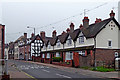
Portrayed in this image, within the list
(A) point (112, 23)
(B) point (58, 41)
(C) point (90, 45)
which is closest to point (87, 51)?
(C) point (90, 45)

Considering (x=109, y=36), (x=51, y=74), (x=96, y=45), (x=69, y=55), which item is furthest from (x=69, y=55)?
(x=51, y=74)

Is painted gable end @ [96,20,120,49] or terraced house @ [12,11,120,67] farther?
painted gable end @ [96,20,120,49]

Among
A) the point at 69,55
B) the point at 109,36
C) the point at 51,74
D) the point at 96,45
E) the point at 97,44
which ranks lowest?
the point at 51,74

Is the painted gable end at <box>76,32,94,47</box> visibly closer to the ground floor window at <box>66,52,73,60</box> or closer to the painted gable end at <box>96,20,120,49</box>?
the painted gable end at <box>96,20,120,49</box>

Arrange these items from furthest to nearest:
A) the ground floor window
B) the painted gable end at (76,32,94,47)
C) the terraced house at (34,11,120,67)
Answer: the ground floor window, the painted gable end at (76,32,94,47), the terraced house at (34,11,120,67)

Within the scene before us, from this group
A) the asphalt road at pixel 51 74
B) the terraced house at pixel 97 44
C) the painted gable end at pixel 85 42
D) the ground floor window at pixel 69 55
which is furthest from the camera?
the ground floor window at pixel 69 55

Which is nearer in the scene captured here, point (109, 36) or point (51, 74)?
point (51, 74)

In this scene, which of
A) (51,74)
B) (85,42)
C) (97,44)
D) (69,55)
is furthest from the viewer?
(69,55)

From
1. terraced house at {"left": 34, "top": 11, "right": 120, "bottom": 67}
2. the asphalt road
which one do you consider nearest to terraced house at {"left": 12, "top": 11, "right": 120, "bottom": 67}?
terraced house at {"left": 34, "top": 11, "right": 120, "bottom": 67}

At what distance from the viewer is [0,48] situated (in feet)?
101

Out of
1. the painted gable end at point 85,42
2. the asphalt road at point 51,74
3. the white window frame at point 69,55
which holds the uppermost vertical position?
the painted gable end at point 85,42

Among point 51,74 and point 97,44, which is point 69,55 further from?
point 51,74

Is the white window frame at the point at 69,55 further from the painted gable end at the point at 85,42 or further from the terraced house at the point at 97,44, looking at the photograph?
the painted gable end at the point at 85,42

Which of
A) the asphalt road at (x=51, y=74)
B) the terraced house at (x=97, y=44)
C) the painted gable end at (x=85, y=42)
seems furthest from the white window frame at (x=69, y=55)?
the asphalt road at (x=51, y=74)
